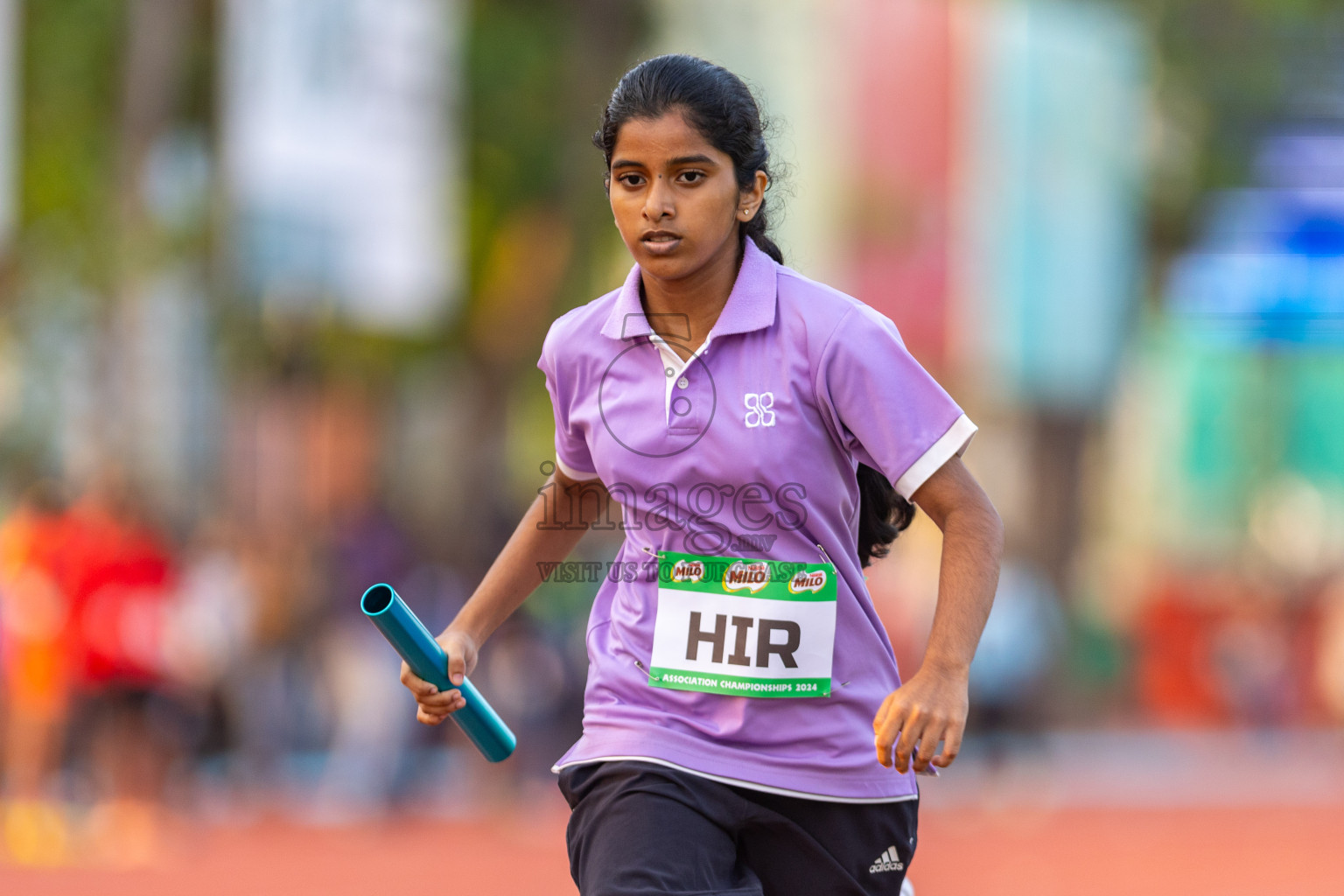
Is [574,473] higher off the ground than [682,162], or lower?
lower

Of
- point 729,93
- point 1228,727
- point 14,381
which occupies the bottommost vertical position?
point 1228,727

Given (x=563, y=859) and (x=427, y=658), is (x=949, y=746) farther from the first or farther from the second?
(x=563, y=859)

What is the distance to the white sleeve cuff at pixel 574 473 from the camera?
11.5ft

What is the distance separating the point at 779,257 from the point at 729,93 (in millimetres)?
461

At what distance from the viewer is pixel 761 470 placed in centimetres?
309

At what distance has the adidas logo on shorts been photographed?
321 centimetres

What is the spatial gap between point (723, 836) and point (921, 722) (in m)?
0.47

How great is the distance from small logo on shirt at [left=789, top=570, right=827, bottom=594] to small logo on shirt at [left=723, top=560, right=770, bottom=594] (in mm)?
46

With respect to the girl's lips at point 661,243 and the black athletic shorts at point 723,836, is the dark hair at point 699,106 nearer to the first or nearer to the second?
the girl's lips at point 661,243

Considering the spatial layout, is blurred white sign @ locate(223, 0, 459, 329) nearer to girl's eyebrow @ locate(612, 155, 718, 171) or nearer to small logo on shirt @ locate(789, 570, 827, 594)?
girl's eyebrow @ locate(612, 155, 718, 171)

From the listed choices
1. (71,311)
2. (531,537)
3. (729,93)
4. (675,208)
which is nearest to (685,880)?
(531,537)

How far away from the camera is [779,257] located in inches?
139

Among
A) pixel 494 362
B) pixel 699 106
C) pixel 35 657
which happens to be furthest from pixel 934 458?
pixel 494 362

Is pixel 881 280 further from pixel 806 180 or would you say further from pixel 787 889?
pixel 787 889
